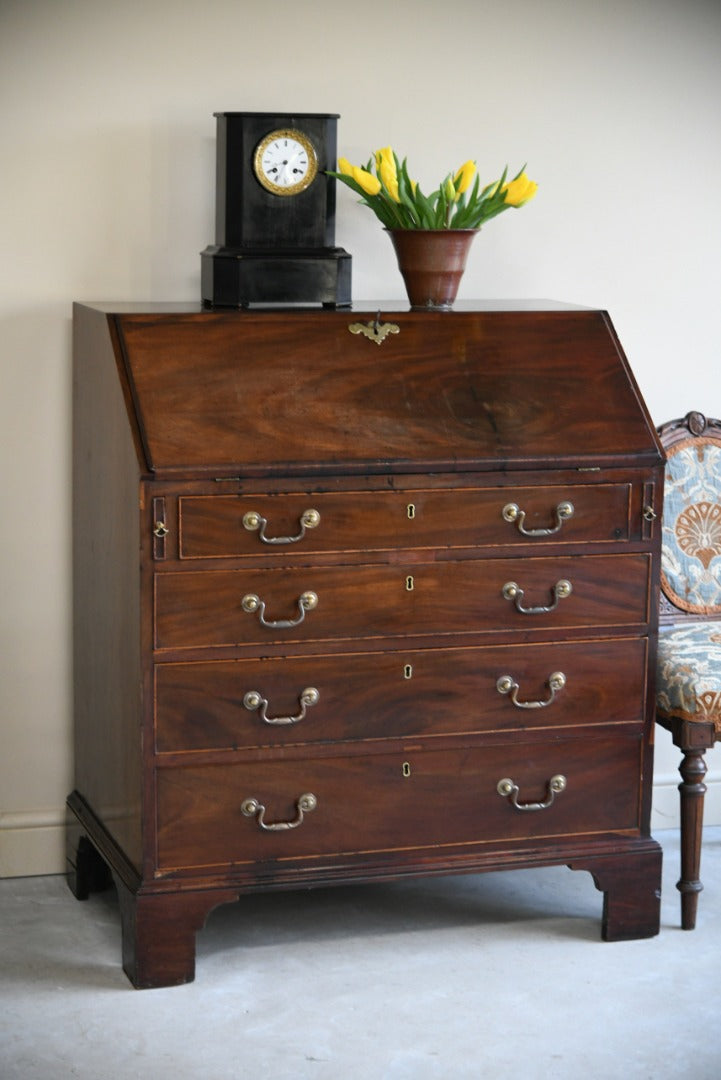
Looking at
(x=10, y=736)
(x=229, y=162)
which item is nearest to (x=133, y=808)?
(x=10, y=736)

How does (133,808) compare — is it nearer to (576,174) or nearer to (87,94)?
(87,94)

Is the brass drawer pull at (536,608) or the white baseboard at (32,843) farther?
the white baseboard at (32,843)

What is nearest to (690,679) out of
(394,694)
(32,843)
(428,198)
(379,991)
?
(394,694)

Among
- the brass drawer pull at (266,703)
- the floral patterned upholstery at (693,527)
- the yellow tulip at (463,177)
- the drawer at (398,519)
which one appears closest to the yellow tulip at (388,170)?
the yellow tulip at (463,177)

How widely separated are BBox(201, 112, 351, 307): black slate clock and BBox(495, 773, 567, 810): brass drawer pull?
1.02 metres

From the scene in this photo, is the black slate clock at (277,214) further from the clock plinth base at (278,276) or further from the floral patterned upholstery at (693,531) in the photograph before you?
the floral patterned upholstery at (693,531)

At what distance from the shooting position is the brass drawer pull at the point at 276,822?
9.53 feet

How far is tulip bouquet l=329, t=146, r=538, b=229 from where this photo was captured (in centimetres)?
311

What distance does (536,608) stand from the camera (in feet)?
9.85

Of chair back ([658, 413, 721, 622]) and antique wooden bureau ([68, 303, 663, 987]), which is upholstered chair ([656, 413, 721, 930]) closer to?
chair back ([658, 413, 721, 622])

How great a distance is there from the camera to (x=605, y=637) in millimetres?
3055

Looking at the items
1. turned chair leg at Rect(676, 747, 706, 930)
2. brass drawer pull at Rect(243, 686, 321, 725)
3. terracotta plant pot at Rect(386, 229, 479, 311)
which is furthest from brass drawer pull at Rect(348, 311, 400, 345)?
turned chair leg at Rect(676, 747, 706, 930)

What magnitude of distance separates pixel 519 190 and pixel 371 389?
0.56 meters

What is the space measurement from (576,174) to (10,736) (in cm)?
180
